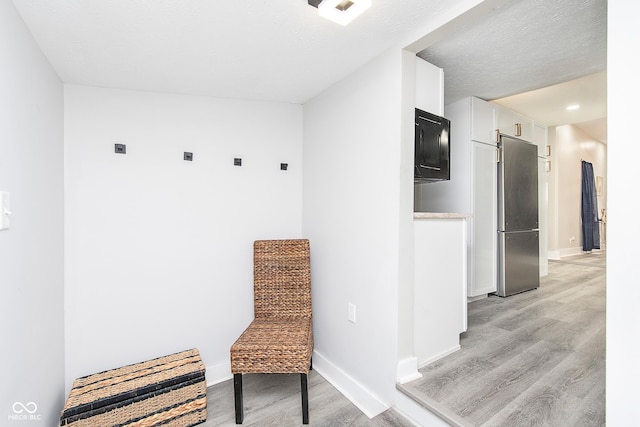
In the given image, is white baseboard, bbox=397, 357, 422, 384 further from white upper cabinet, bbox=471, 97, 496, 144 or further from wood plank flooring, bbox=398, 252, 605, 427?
white upper cabinet, bbox=471, 97, 496, 144

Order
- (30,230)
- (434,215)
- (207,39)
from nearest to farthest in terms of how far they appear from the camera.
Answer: (30,230) → (207,39) → (434,215)

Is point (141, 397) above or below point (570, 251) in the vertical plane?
below

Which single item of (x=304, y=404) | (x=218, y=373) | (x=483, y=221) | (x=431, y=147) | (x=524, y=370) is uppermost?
(x=431, y=147)

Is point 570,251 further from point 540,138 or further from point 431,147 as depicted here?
point 431,147

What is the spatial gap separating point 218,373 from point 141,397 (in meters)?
0.72

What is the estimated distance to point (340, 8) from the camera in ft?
4.38

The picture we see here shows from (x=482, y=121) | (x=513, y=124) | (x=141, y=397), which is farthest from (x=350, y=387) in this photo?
(x=513, y=124)

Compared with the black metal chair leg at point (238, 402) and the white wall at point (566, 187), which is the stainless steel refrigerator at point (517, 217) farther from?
the black metal chair leg at point (238, 402)

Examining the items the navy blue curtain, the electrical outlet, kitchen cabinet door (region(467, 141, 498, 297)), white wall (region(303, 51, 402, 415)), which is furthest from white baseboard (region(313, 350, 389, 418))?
the navy blue curtain

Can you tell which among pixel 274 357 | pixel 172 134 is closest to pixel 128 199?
pixel 172 134

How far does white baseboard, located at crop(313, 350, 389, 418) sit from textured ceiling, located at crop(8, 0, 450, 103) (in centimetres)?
208

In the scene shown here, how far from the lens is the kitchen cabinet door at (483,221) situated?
3029 millimetres

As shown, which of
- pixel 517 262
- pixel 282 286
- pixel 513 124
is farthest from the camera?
pixel 513 124
